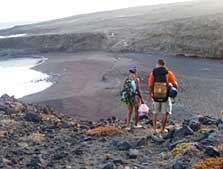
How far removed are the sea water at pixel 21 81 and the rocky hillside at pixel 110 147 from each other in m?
15.1

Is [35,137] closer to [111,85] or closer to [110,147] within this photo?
[110,147]

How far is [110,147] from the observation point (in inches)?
517

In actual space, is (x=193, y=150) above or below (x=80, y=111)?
above

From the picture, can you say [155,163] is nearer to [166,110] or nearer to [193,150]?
[193,150]

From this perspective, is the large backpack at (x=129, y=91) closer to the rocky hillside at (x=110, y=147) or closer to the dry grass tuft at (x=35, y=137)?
the rocky hillside at (x=110, y=147)

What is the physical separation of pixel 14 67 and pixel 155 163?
39941mm

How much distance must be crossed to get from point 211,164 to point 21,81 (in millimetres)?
28967

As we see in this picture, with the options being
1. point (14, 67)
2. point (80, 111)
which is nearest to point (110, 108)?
point (80, 111)

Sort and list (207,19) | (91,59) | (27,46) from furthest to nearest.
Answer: (27,46), (207,19), (91,59)

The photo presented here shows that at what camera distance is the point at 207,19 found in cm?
5828

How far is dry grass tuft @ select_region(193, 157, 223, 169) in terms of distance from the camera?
957 cm

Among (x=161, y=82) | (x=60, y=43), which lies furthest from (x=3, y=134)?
(x=60, y=43)

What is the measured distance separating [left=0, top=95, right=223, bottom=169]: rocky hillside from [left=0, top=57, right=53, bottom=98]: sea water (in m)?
15.1

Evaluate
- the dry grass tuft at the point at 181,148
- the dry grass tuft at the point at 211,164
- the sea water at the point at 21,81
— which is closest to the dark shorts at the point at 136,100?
the dry grass tuft at the point at 181,148
